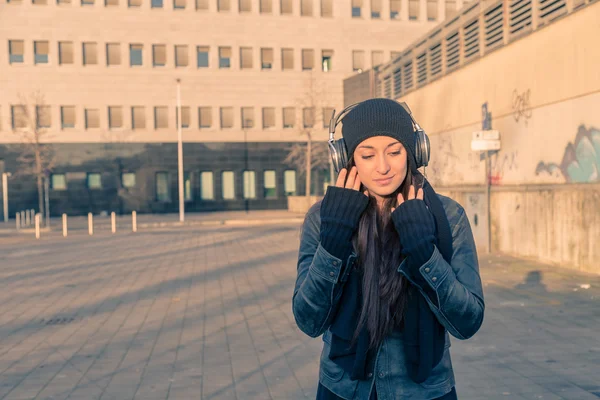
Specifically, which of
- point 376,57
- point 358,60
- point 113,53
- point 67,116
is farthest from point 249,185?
point 376,57

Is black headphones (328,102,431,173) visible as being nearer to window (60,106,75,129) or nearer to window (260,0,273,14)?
window (60,106,75,129)

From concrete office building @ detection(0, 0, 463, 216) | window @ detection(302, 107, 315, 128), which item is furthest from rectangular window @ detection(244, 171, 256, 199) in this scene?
window @ detection(302, 107, 315, 128)

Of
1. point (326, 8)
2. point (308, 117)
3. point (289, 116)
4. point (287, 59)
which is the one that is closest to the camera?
point (308, 117)

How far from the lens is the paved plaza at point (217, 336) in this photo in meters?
5.54

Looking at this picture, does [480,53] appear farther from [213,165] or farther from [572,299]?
[213,165]

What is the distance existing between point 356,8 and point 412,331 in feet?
158

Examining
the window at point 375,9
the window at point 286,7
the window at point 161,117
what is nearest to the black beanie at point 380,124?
the window at point 161,117

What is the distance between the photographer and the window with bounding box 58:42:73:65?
43.8 metres

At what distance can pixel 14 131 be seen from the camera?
141ft

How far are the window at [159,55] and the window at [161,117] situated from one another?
298cm

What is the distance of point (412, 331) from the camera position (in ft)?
7.45

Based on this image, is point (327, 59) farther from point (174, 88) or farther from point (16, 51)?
point (16, 51)

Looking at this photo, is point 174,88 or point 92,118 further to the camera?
point 174,88

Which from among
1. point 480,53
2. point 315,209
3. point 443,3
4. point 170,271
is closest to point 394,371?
point 315,209
